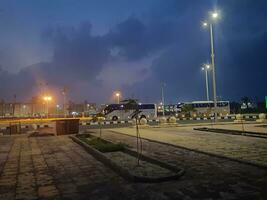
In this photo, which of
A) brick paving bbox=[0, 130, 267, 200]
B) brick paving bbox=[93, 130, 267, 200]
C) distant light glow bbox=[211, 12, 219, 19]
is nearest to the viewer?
brick paving bbox=[93, 130, 267, 200]

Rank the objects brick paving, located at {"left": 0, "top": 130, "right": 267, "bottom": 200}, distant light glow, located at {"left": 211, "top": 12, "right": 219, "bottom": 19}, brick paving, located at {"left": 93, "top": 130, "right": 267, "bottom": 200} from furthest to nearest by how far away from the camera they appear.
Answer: distant light glow, located at {"left": 211, "top": 12, "right": 219, "bottom": 19} < brick paving, located at {"left": 0, "top": 130, "right": 267, "bottom": 200} < brick paving, located at {"left": 93, "top": 130, "right": 267, "bottom": 200}

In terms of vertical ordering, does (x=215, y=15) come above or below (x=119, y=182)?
above

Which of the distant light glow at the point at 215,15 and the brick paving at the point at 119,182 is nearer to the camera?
the brick paving at the point at 119,182

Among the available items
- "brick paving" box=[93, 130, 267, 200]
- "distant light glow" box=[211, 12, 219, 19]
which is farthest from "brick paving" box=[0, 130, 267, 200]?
"distant light glow" box=[211, 12, 219, 19]

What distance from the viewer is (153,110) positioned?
63375 mm

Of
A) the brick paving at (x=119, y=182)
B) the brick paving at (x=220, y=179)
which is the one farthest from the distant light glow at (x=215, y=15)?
the brick paving at (x=220, y=179)

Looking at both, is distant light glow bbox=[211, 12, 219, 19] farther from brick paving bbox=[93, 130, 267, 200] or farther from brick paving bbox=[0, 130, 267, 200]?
brick paving bbox=[93, 130, 267, 200]

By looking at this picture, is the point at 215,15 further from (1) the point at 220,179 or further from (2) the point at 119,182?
(2) the point at 119,182

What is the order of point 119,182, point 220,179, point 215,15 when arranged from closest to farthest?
point 220,179, point 119,182, point 215,15

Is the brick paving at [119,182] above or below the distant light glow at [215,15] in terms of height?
below

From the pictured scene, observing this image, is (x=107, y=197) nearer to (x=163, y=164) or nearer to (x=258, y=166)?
(x=163, y=164)

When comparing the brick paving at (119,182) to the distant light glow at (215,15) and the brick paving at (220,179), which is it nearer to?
the brick paving at (220,179)

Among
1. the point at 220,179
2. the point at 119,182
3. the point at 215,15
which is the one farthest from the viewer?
the point at 215,15

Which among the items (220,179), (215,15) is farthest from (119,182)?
(215,15)
